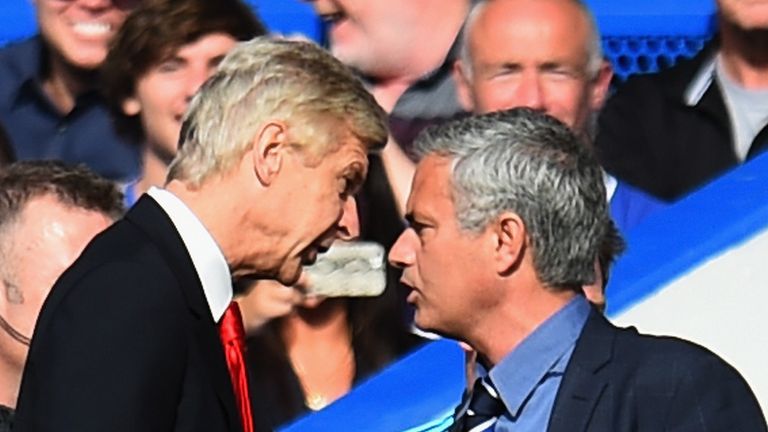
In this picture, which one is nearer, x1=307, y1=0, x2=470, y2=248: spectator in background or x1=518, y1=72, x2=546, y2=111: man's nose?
x1=518, y1=72, x2=546, y2=111: man's nose

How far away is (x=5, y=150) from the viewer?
16.5 feet

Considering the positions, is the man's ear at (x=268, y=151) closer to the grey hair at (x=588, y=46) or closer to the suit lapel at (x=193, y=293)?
the suit lapel at (x=193, y=293)

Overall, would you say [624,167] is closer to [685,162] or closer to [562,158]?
[685,162]

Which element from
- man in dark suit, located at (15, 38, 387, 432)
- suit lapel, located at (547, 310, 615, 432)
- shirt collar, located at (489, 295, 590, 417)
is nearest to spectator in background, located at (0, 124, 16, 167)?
man in dark suit, located at (15, 38, 387, 432)

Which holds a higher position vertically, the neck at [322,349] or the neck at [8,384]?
the neck at [8,384]

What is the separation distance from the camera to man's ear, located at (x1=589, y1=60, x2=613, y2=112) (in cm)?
491

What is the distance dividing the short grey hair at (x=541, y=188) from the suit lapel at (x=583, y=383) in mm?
143

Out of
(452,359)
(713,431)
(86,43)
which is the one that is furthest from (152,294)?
(86,43)

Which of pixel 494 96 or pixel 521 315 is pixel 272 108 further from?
pixel 494 96

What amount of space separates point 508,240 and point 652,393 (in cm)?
37

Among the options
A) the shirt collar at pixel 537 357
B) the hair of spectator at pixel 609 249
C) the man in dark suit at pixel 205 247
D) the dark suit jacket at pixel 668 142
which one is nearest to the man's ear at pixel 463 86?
the dark suit jacket at pixel 668 142

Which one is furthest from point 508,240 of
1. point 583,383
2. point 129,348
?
point 129,348

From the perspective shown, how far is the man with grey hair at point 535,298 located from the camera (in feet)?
10.9

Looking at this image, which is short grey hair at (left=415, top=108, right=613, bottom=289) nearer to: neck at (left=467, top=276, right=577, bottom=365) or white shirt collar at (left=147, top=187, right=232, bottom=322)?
neck at (left=467, top=276, right=577, bottom=365)
